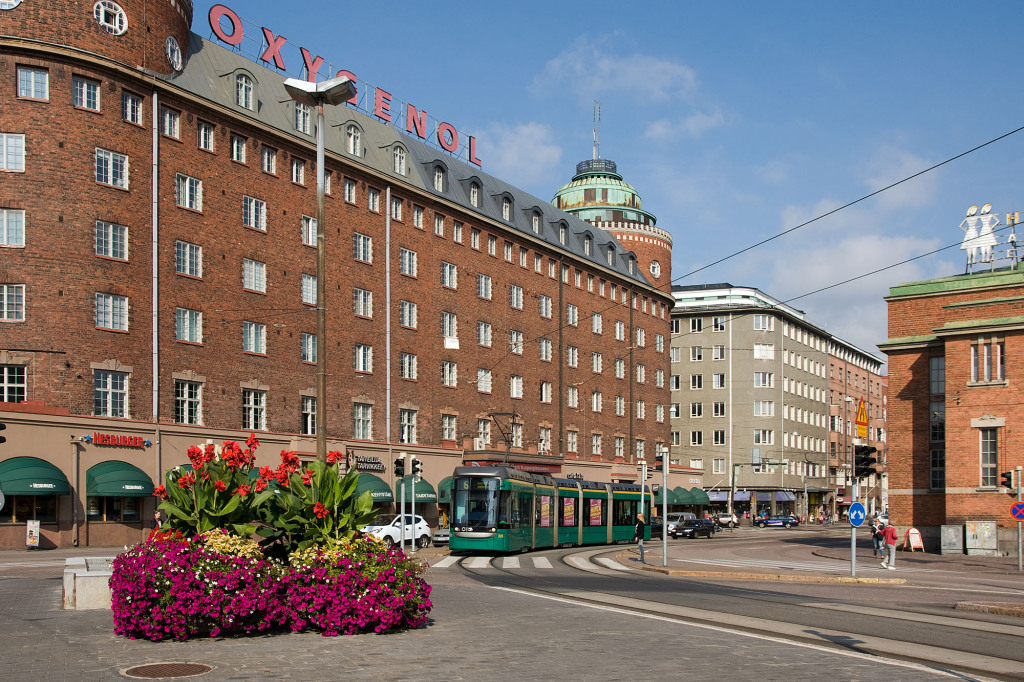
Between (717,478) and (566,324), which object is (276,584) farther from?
(717,478)

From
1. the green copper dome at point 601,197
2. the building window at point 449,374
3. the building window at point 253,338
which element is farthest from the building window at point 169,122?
the green copper dome at point 601,197

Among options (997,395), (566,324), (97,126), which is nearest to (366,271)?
(97,126)

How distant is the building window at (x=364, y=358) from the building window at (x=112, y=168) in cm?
1495

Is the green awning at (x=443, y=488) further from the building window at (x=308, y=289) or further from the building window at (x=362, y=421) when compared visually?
the building window at (x=308, y=289)

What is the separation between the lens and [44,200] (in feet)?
Answer: 129

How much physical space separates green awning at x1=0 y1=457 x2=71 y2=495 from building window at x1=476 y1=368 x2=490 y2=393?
90.9 feet

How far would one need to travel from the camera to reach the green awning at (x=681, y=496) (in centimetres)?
8146

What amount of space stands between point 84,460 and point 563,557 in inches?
712

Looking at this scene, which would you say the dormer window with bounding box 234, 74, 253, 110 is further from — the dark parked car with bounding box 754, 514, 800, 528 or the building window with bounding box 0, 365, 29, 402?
the dark parked car with bounding box 754, 514, 800, 528

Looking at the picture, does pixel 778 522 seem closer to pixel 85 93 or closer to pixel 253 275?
pixel 253 275

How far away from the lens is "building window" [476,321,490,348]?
62.2 m

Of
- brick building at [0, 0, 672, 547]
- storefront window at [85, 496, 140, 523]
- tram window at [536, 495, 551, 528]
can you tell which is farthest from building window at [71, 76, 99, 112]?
tram window at [536, 495, 551, 528]

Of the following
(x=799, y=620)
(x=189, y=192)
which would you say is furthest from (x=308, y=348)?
(x=799, y=620)

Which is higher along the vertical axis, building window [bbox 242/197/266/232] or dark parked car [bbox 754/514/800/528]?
building window [bbox 242/197/266/232]
